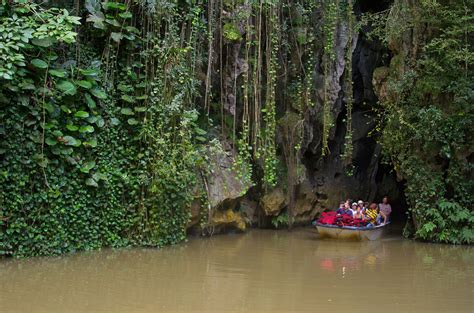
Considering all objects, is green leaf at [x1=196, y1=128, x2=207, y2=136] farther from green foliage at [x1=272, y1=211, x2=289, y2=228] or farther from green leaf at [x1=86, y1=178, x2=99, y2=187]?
green foliage at [x1=272, y1=211, x2=289, y2=228]

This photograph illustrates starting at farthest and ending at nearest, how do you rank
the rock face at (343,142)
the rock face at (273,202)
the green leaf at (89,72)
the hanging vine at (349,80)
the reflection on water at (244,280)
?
1. the rock face at (343,142)
2. the rock face at (273,202)
3. the hanging vine at (349,80)
4. the green leaf at (89,72)
5. the reflection on water at (244,280)

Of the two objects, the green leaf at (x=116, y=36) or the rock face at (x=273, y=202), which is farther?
the rock face at (x=273, y=202)

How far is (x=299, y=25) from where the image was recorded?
13.9 meters

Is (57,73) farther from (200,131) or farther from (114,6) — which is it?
(200,131)

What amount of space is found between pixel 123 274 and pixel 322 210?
26.7 ft

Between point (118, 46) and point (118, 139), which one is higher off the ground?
point (118, 46)

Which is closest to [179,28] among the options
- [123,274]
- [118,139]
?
[118,139]

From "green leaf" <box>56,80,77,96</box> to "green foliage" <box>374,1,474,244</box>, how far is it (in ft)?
23.0

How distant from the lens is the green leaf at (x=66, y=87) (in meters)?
10.1

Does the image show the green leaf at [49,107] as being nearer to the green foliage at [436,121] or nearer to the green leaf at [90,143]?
the green leaf at [90,143]

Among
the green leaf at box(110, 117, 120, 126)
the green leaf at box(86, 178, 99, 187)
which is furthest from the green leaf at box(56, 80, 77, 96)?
the green leaf at box(86, 178, 99, 187)

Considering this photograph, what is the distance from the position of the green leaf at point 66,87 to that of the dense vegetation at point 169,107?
28 mm

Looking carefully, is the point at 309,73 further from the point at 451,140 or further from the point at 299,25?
the point at 451,140

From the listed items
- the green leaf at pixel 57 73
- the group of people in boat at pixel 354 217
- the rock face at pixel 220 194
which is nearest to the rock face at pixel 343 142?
the group of people in boat at pixel 354 217
